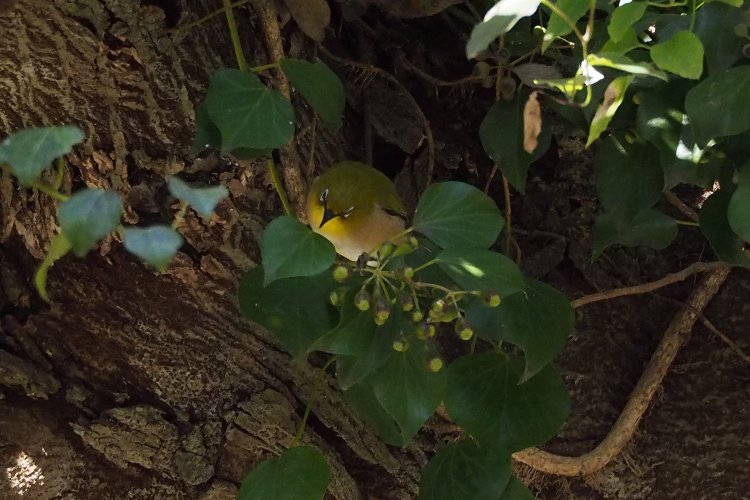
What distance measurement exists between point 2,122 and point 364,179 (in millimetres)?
550

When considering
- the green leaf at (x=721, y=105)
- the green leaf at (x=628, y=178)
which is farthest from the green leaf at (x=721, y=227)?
the green leaf at (x=721, y=105)

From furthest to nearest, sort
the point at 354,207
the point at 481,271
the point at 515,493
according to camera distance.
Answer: the point at 354,207
the point at 515,493
the point at 481,271

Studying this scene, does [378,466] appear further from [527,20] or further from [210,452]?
[527,20]

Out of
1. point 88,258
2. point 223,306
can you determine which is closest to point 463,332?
point 223,306

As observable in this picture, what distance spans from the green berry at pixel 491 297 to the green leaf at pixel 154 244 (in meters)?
0.30

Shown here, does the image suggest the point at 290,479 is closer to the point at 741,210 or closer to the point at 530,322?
the point at 530,322

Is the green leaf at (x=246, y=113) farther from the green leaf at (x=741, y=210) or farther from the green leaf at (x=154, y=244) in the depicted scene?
the green leaf at (x=741, y=210)

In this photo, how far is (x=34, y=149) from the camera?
0.44m

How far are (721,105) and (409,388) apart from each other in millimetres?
407

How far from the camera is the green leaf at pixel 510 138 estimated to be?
33.7 inches

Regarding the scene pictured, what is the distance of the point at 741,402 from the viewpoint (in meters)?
1.11

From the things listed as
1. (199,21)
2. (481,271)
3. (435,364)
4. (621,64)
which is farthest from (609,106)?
(199,21)

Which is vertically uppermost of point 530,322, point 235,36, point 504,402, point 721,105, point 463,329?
point 235,36

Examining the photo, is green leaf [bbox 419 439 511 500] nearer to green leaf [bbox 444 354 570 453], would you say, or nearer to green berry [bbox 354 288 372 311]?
green leaf [bbox 444 354 570 453]
